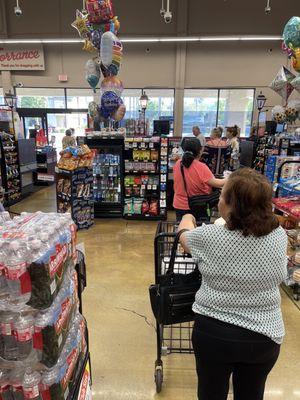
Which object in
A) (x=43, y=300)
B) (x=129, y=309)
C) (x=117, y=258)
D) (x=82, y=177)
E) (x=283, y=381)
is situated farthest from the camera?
(x=82, y=177)

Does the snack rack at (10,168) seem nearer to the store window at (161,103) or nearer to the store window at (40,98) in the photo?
the store window at (40,98)

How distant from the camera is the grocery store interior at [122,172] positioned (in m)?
1.21

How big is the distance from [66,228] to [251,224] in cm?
83

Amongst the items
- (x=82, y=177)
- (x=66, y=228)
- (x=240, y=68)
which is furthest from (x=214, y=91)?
(x=66, y=228)

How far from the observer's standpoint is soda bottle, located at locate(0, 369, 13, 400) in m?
1.13

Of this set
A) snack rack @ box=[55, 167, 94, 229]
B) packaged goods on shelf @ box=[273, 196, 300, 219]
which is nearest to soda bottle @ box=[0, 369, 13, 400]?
packaged goods on shelf @ box=[273, 196, 300, 219]

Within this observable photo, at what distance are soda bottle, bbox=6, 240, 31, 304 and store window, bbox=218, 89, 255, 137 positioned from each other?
1217 cm

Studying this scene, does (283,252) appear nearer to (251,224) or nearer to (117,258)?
(251,224)

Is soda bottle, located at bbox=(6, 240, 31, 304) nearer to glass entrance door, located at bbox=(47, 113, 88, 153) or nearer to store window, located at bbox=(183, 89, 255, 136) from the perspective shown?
store window, located at bbox=(183, 89, 255, 136)

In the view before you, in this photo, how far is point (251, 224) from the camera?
3.86 ft

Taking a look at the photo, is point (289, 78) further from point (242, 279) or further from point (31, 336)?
point (31, 336)

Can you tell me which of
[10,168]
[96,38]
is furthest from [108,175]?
[10,168]

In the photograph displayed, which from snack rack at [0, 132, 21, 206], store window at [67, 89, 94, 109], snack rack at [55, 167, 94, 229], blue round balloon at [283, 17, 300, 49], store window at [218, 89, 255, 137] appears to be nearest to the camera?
blue round balloon at [283, 17, 300, 49]

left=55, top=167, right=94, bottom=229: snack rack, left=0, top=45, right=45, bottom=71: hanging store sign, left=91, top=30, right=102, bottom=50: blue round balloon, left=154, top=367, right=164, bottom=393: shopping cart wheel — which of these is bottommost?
left=154, top=367, right=164, bottom=393: shopping cart wheel
